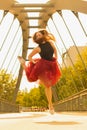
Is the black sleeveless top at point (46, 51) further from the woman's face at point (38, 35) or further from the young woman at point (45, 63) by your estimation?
the woman's face at point (38, 35)

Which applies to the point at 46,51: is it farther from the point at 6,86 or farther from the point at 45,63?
the point at 6,86

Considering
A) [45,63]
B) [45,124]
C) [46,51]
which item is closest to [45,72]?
[45,63]

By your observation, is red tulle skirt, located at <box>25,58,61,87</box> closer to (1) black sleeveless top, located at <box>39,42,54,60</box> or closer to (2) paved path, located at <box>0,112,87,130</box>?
(1) black sleeveless top, located at <box>39,42,54,60</box>

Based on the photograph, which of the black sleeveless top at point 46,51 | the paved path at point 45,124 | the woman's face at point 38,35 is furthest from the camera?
the black sleeveless top at point 46,51

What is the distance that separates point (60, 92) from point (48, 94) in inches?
1319

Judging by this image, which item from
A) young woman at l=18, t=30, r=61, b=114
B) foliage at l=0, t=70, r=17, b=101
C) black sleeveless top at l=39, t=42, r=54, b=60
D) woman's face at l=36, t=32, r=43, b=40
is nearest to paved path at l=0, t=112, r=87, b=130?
young woman at l=18, t=30, r=61, b=114

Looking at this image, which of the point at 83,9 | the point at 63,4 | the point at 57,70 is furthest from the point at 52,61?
the point at 63,4

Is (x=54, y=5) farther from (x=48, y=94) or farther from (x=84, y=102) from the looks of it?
(x=48, y=94)

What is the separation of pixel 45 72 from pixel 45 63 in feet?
0.55

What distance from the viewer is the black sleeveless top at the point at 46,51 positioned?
7.13 m

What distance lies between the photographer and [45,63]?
7.19 meters

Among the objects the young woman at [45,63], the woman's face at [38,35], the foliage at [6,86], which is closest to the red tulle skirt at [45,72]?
the young woman at [45,63]

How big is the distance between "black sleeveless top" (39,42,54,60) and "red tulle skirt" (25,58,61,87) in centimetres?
9

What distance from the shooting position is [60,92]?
40531 millimetres
